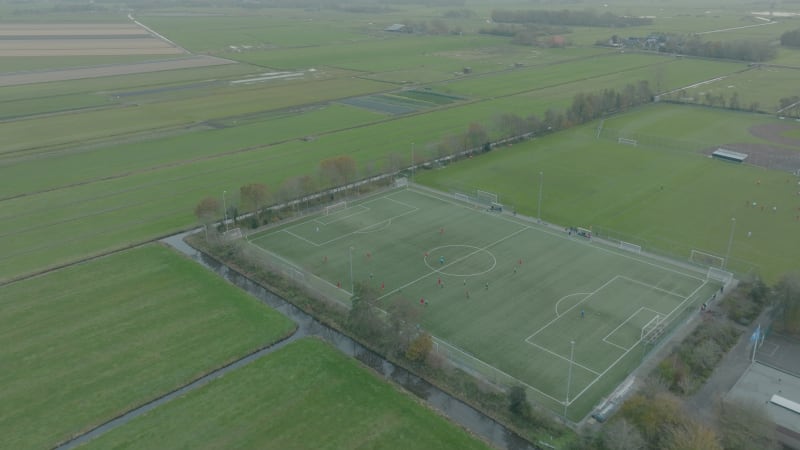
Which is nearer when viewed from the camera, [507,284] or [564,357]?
[564,357]

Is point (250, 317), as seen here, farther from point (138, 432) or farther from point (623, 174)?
point (623, 174)

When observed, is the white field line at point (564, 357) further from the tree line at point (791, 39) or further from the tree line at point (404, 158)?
the tree line at point (791, 39)

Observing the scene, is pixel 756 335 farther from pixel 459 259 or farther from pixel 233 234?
pixel 233 234

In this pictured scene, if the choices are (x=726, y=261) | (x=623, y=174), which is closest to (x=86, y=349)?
(x=726, y=261)

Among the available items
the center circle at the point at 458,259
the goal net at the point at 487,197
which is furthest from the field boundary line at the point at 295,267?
the goal net at the point at 487,197

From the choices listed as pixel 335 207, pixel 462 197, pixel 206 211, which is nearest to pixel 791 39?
pixel 462 197

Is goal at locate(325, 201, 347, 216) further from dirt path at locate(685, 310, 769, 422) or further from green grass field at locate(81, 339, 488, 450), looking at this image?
dirt path at locate(685, 310, 769, 422)
